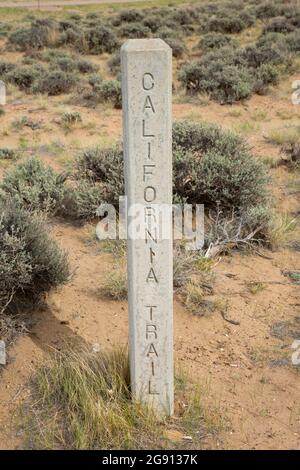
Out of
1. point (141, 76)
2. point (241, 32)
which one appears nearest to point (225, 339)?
point (141, 76)

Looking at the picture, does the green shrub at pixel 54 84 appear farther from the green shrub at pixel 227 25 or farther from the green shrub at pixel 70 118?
the green shrub at pixel 227 25

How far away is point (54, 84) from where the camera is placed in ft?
42.5

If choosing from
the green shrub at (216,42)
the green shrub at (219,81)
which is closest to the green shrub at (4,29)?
the green shrub at (216,42)

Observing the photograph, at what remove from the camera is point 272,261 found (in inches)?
213

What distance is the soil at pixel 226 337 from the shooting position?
329cm

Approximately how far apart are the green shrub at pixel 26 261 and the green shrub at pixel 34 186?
1367mm

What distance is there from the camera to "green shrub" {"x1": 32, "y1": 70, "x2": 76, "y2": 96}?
42.5 ft

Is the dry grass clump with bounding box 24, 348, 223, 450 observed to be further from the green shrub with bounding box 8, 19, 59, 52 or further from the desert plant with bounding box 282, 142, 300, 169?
the green shrub with bounding box 8, 19, 59, 52

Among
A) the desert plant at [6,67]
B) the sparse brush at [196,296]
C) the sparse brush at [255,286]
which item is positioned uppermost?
the desert plant at [6,67]

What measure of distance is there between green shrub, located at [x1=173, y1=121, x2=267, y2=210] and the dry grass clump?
3.12 m

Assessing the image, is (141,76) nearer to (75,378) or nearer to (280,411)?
(75,378)

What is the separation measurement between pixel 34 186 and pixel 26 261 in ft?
7.03

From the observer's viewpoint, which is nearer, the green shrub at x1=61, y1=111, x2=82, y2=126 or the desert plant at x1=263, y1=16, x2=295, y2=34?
the green shrub at x1=61, y1=111, x2=82, y2=126

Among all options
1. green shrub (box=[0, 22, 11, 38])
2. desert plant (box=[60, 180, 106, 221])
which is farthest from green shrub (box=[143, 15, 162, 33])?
desert plant (box=[60, 180, 106, 221])
